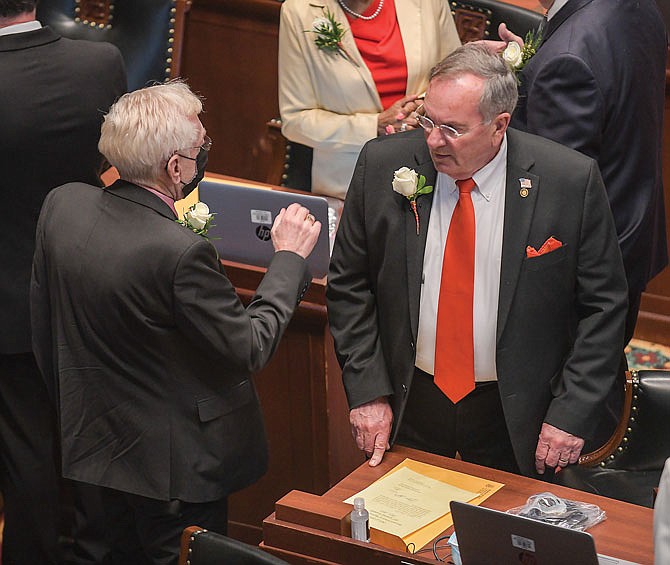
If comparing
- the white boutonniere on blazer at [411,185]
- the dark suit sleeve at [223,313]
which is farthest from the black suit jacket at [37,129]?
the white boutonniere on blazer at [411,185]

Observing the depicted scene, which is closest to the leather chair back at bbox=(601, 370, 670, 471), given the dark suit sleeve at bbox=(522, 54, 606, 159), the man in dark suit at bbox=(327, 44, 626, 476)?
the man in dark suit at bbox=(327, 44, 626, 476)

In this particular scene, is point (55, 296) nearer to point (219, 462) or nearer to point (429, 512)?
point (219, 462)

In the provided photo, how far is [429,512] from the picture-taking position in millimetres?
2781

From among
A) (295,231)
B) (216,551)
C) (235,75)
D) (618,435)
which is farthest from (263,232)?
(235,75)

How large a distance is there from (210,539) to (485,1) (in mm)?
3122

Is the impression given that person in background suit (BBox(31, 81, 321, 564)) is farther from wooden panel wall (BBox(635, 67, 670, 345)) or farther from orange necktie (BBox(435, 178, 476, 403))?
A: wooden panel wall (BBox(635, 67, 670, 345))

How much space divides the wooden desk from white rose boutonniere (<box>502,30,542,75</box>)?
4.56 ft

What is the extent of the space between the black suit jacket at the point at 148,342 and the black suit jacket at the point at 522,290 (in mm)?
220

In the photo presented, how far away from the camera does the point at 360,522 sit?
2.65m

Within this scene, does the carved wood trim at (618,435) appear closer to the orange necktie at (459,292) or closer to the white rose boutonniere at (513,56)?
the orange necktie at (459,292)

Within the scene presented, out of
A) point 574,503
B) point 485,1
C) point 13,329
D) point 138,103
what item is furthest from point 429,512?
point 485,1

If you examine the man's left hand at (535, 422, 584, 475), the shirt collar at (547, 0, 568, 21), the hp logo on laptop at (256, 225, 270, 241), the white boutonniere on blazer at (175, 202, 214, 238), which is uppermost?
the shirt collar at (547, 0, 568, 21)

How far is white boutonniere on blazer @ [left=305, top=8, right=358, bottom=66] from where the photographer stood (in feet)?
13.5

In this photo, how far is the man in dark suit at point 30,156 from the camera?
3.54 metres
